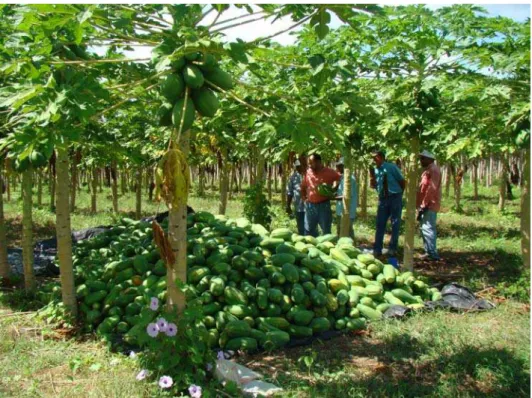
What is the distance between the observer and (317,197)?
6.93 meters

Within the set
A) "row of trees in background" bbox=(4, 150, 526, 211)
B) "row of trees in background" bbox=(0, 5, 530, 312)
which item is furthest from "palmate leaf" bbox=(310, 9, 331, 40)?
"row of trees in background" bbox=(4, 150, 526, 211)

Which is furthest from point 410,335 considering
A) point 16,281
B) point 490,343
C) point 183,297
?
point 16,281

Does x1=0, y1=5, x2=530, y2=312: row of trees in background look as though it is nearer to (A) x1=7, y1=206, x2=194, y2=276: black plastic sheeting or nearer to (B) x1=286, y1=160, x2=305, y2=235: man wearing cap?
(A) x1=7, y1=206, x2=194, y2=276: black plastic sheeting

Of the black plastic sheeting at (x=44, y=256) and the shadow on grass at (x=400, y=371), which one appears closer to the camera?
the shadow on grass at (x=400, y=371)

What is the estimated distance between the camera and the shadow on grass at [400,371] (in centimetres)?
A: 314

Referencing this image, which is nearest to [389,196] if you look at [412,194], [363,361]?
[412,194]

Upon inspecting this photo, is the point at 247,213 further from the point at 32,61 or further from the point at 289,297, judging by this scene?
the point at 32,61

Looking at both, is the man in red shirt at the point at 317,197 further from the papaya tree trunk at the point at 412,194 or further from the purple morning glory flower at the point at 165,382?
the purple morning glory flower at the point at 165,382

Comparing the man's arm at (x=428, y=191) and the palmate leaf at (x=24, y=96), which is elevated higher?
the palmate leaf at (x=24, y=96)

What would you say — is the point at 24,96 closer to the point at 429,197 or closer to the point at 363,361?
the point at 363,361

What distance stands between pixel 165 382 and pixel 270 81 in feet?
10.8

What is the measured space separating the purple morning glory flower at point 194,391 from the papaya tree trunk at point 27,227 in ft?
9.75

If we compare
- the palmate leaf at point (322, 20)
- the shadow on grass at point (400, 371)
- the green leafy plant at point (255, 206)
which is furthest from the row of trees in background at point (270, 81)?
the green leafy plant at point (255, 206)

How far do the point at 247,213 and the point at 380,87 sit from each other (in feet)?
14.5
